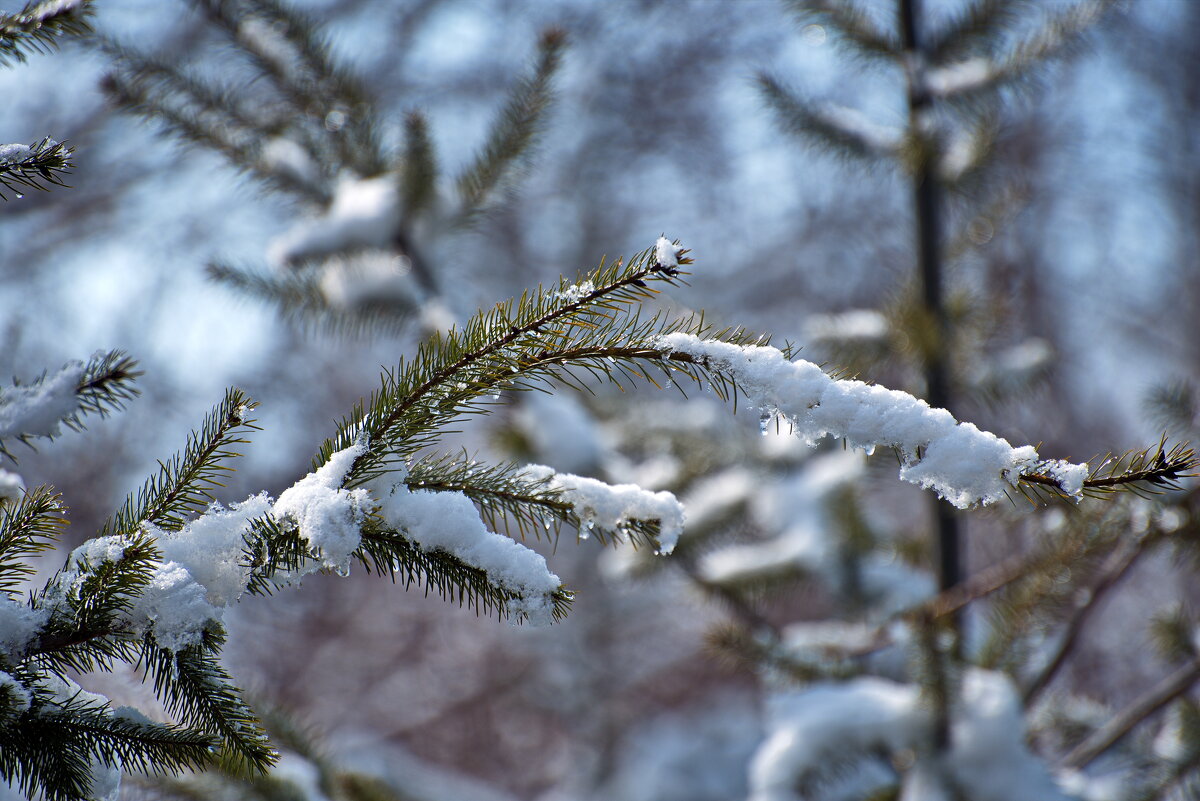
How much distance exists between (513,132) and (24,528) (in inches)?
57.8

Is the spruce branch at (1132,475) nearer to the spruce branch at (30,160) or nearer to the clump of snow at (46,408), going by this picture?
the clump of snow at (46,408)

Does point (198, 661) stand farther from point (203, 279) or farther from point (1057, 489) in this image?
point (203, 279)

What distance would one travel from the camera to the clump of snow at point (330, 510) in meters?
0.67

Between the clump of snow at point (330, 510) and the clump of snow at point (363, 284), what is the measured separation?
1.30m

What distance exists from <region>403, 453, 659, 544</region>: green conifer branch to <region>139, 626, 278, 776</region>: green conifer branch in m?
0.25

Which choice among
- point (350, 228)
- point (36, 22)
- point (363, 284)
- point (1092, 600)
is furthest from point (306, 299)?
point (1092, 600)

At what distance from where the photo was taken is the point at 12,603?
705 millimetres

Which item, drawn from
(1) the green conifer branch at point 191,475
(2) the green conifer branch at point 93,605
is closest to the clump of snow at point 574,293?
(1) the green conifer branch at point 191,475

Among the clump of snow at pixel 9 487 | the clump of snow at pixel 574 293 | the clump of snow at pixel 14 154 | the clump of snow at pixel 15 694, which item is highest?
the clump of snow at pixel 574 293

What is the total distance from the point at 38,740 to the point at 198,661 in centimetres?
15

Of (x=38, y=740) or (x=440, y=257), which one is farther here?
(x=440, y=257)

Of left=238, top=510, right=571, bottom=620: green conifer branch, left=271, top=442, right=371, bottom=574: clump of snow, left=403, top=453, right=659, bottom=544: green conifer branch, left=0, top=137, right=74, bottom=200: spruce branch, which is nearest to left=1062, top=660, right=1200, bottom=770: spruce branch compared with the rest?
left=403, top=453, right=659, bottom=544: green conifer branch

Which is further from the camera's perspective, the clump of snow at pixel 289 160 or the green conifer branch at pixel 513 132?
the clump of snow at pixel 289 160

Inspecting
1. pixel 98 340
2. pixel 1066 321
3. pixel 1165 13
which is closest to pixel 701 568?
pixel 98 340
